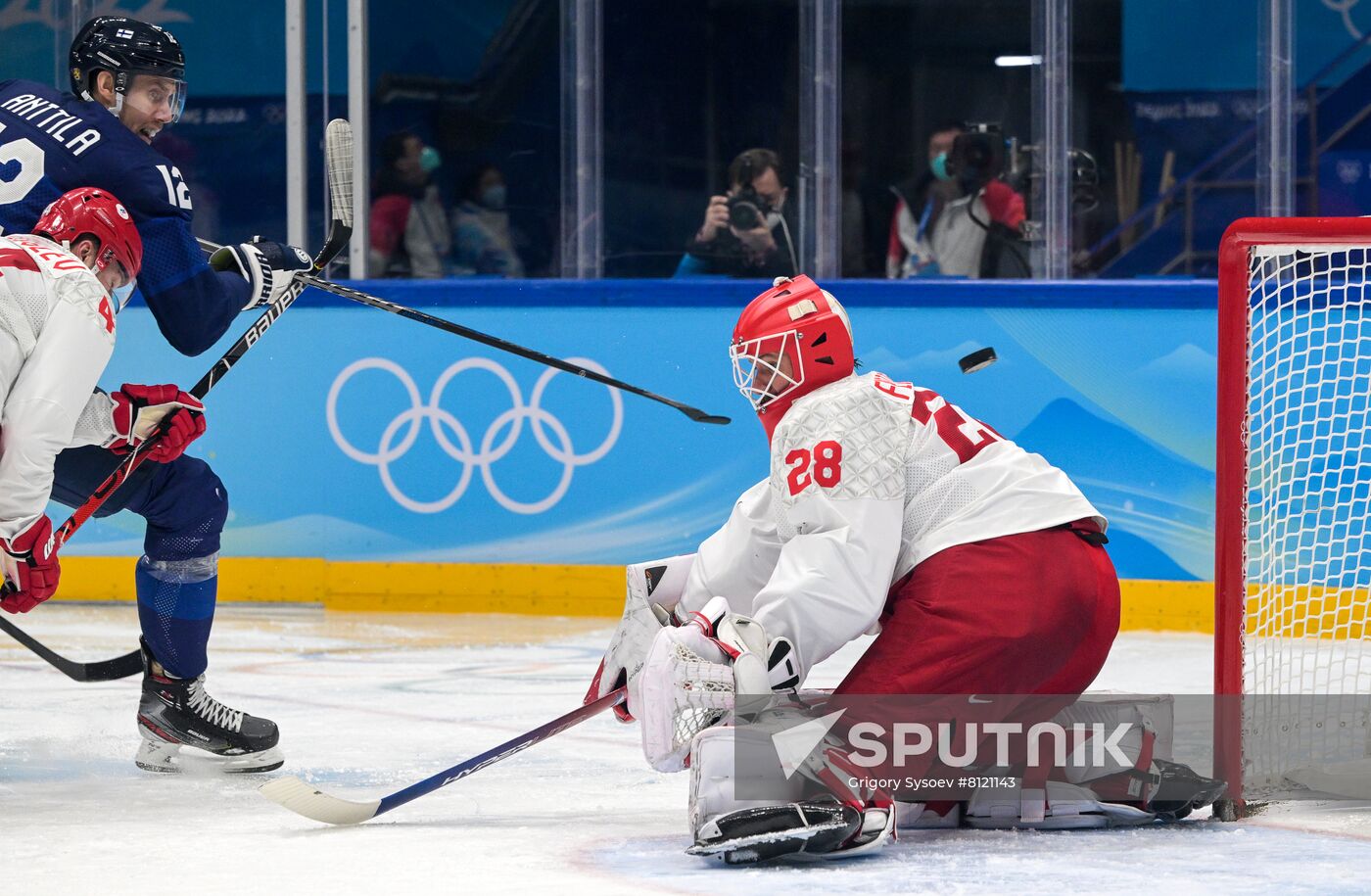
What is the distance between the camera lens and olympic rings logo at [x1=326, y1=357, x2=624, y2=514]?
5930mm

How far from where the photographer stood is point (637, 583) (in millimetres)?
3072

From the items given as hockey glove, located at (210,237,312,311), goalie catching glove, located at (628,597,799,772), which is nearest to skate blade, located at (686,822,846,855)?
goalie catching glove, located at (628,597,799,772)

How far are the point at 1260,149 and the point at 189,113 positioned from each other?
369 cm

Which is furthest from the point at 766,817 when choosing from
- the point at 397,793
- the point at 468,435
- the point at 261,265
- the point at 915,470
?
the point at 468,435

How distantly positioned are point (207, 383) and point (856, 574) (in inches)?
71.1

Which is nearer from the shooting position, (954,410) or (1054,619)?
(1054,619)

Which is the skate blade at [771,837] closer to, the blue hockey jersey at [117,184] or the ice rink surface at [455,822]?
the ice rink surface at [455,822]

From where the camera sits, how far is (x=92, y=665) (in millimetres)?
4023

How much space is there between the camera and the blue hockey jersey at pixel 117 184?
11.7 feet

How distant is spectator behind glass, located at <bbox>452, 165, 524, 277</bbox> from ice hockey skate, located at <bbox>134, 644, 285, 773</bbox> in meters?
2.80

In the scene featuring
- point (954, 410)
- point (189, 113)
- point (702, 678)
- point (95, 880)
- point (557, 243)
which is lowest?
point (95, 880)

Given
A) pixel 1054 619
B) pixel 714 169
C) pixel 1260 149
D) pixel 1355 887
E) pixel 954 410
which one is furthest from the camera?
pixel 714 169

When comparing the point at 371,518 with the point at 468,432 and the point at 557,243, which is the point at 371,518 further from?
the point at 557,243

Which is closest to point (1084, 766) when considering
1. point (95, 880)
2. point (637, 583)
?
point (637, 583)
